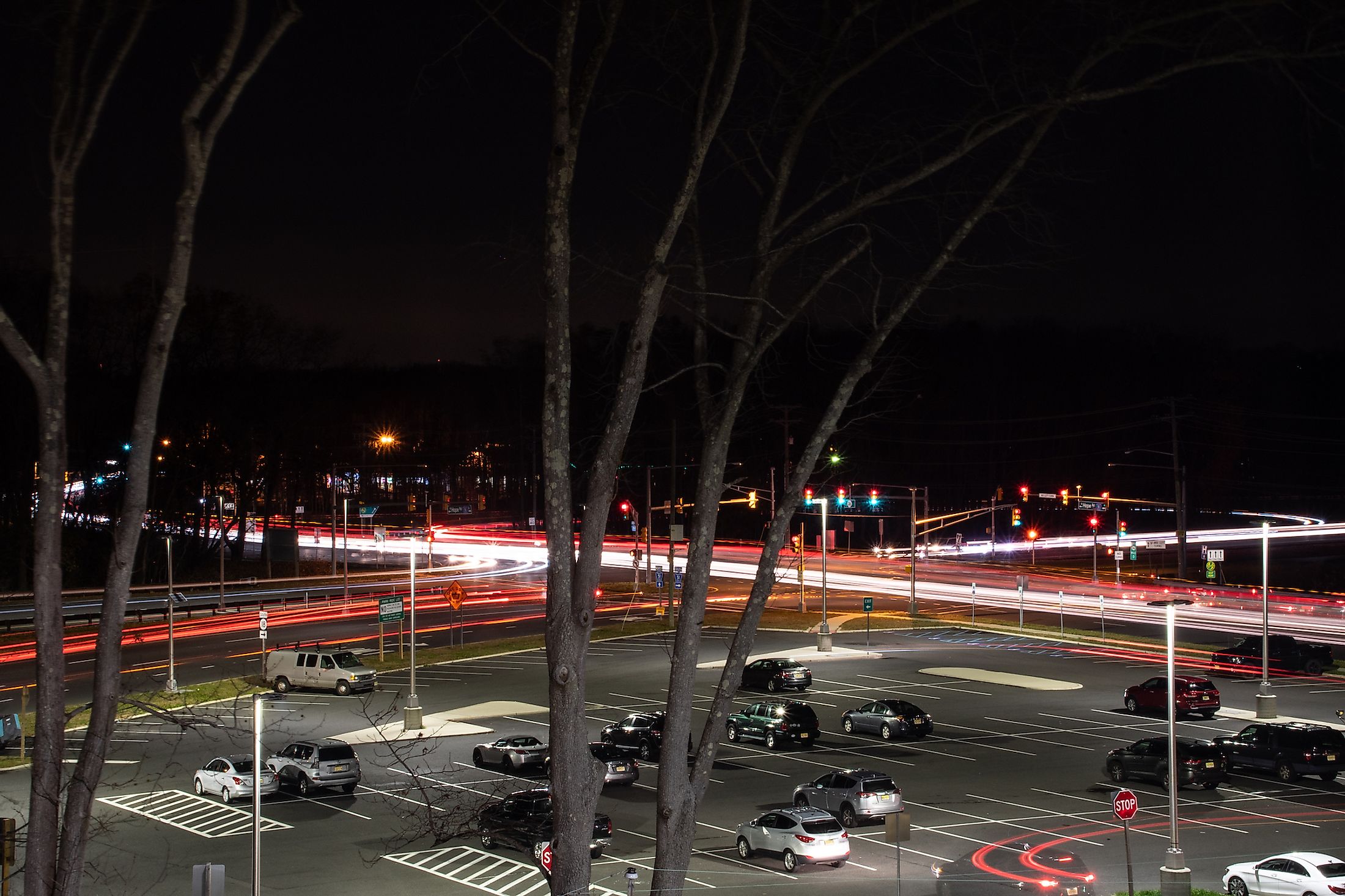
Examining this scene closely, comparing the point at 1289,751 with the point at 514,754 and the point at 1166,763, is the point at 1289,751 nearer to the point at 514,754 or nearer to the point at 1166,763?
the point at 1166,763

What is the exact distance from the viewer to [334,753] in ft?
90.1

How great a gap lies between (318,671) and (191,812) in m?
16.1

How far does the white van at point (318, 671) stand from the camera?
41.6 metres

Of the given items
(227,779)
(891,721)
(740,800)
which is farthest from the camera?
(891,721)

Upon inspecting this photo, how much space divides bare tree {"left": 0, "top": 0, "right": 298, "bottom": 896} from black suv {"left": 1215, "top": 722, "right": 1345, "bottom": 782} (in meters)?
27.8

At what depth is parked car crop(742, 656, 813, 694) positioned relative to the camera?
4238cm

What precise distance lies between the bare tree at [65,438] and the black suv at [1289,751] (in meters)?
27.8

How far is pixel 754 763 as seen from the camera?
105ft

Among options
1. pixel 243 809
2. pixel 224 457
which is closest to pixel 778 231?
pixel 243 809

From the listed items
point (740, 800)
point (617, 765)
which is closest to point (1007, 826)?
point (740, 800)

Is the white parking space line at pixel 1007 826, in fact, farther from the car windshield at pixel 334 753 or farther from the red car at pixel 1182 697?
the red car at pixel 1182 697

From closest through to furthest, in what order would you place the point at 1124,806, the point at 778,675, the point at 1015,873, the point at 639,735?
the point at 1124,806
the point at 1015,873
the point at 639,735
the point at 778,675

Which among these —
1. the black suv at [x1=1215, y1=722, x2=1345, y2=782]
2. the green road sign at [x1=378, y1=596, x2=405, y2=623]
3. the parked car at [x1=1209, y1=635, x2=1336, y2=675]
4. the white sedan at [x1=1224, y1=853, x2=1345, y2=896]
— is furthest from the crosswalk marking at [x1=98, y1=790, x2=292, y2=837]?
the parked car at [x1=1209, y1=635, x2=1336, y2=675]

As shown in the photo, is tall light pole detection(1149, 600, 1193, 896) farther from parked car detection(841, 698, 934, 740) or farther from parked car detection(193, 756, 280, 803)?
parked car detection(193, 756, 280, 803)
